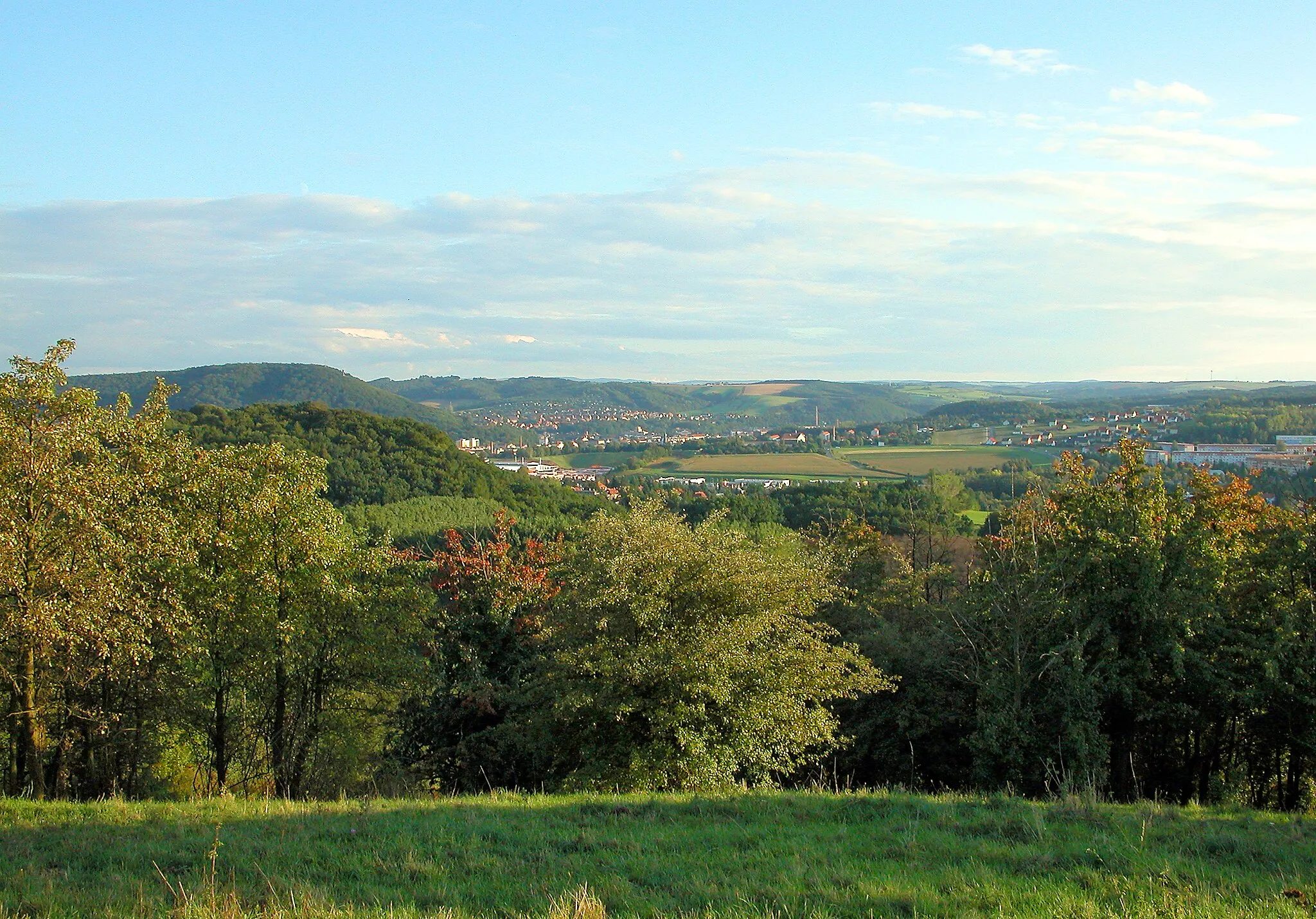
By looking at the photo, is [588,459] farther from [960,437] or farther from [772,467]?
[960,437]

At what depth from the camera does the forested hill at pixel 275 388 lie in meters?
116

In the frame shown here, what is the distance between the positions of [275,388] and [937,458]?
98.0 metres

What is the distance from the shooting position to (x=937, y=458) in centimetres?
10356

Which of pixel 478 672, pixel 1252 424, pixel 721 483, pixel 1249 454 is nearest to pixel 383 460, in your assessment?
pixel 721 483

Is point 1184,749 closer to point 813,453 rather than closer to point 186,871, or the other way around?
point 186,871

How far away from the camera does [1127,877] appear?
6680mm

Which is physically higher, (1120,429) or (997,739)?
(1120,429)

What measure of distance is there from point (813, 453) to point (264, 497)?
116256 millimetres

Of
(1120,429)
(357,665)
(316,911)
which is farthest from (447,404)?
(316,911)

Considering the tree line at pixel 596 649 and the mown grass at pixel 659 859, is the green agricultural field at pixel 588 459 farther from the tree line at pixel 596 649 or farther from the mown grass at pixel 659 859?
the mown grass at pixel 659 859

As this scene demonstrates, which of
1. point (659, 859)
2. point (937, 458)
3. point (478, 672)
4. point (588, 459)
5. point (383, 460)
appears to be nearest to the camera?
point (659, 859)

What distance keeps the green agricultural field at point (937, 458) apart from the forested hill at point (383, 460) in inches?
1584

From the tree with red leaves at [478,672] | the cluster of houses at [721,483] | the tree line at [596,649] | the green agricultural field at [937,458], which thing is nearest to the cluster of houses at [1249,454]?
the green agricultural field at [937,458]

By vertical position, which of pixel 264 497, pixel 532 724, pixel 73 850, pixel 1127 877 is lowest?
pixel 532 724
